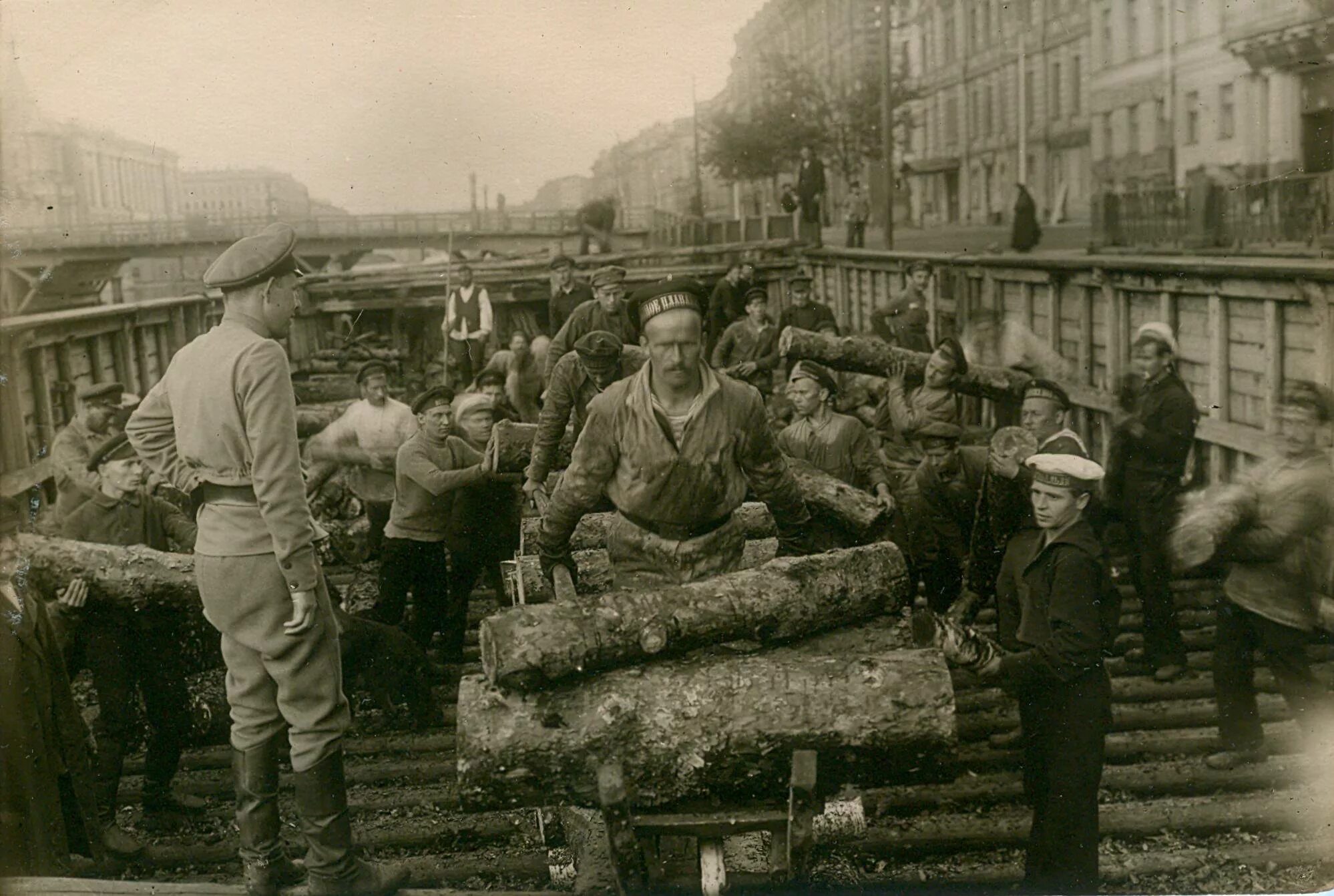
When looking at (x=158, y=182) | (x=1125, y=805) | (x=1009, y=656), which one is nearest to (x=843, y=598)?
(x=1009, y=656)

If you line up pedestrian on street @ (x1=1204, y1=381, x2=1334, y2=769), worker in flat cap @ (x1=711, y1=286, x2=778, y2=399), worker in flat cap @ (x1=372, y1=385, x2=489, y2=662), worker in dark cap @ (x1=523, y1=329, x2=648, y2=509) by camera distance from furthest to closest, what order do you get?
worker in flat cap @ (x1=711, y1=286, x2=778, y2=399)
worker in flat cap @ (x1=372, y1=385, x2=489, y2=662)
worker in dark cap @ (x1=523, y1=329, x2=648, y2=509)
pedestrian on street @ (x1=1204, y1=381, x2=1334, y2=769)

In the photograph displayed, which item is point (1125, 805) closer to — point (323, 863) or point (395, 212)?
point (323, 863)

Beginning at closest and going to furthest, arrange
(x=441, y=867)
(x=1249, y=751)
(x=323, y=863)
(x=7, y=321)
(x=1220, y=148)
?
(x=323, y=863) < (x=441, y=867) < (x=1249, y=751) < (x=7, y=321) < (x=1220, y=148)

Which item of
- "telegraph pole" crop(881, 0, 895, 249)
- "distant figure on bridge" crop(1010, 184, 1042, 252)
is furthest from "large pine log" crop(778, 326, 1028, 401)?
"distant figure on bridge" crop(1010, 184, 1042, 252)

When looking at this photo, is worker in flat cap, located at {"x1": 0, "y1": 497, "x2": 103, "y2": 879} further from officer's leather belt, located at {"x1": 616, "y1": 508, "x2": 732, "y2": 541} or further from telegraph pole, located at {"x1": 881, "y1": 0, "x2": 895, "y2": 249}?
telegraph pole, located at {"x1": 881, "y1": 0, "x2": 895, "y2": 249}

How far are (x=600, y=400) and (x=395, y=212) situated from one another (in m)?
2.92

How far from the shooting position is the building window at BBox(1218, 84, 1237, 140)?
13164 mm

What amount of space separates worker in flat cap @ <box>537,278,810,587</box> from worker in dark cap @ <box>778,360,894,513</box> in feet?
6.30

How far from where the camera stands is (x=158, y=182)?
5.77 m

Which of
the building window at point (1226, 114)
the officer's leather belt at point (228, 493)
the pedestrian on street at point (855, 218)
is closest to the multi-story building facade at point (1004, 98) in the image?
the pedestrian on street at point (855, 218)

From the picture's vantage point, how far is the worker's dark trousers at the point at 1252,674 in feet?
17.2

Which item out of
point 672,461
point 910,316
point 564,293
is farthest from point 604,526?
point 910,316

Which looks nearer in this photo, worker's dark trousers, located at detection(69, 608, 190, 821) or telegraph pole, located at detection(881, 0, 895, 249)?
worker's dark trousers, located at detection(69, 608, 190, 821)

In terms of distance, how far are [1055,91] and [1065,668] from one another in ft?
48.6
